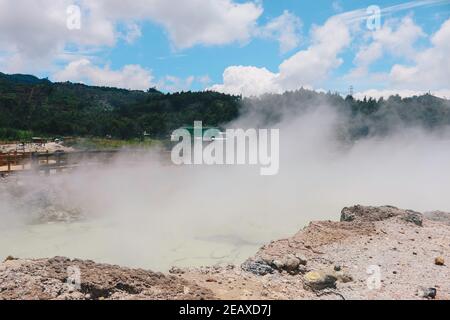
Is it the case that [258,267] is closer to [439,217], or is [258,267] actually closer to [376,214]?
[376,214]

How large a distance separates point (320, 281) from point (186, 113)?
43.8 m

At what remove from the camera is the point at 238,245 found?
36.7ft

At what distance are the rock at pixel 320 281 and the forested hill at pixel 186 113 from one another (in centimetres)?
2745

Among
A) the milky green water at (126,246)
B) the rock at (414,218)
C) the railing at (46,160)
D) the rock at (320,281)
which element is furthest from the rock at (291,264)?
the railing at (46,160)

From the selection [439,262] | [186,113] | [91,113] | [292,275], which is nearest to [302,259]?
[292,275]

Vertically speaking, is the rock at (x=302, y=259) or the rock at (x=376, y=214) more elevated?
the rock at (x=376, y=214)

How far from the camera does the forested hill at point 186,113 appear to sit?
37500 mm

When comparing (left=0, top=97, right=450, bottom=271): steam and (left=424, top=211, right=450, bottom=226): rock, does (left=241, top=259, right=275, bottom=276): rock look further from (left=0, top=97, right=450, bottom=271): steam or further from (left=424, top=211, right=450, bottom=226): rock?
(left=424, top=211, right=450, bottom=226): rock

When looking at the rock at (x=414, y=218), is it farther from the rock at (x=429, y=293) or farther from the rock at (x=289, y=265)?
the rock at (x=429, y=293)

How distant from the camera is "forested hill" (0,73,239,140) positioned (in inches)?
1486

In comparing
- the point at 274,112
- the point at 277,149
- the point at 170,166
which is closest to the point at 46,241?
the point at 170,166

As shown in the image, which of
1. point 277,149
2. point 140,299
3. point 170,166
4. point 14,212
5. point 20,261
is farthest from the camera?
point 277,149
